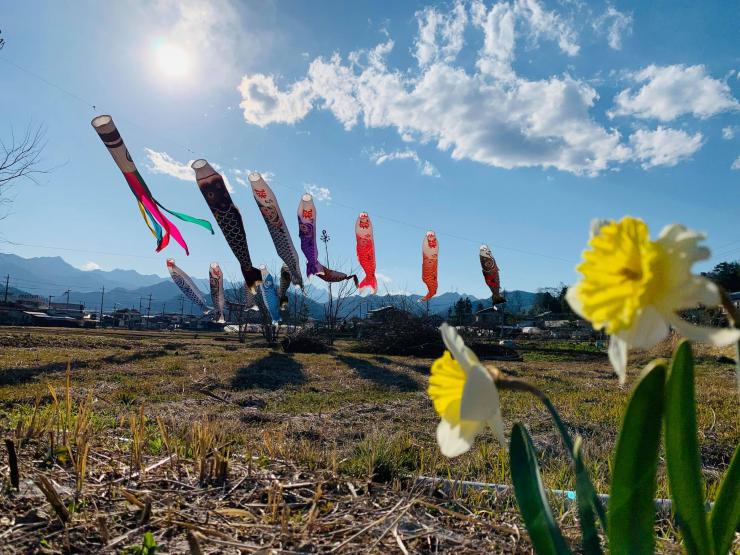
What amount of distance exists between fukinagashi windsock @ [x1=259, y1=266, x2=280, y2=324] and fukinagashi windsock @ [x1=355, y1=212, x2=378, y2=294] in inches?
181

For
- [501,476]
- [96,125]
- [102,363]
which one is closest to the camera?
[501,476]

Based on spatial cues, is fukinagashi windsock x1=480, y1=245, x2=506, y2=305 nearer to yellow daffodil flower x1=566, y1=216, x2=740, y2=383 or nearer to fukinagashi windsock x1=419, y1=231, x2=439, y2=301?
fukinagashi windsock x1=419, y1=231, x2=439, y2=301

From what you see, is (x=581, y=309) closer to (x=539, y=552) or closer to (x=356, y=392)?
(x=539, y=552)

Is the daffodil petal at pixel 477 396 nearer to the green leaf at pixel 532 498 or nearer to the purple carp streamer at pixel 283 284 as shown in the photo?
the green leaf at pixel 532 498

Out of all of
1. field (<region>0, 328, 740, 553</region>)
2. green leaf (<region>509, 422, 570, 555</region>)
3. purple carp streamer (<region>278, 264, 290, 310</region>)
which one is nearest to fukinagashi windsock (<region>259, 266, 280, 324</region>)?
purple carp streamer (<region>278, 264, 290, 310</region>)

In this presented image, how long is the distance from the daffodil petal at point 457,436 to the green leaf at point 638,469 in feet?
0.71

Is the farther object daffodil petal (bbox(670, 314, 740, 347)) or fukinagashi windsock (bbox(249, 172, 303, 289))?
fukinagashi windsock (bbox(249, 172, 303, 289))

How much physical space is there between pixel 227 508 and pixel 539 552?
3.00 ft

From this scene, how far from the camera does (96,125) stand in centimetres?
1120

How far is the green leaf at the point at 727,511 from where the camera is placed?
2.67 ft

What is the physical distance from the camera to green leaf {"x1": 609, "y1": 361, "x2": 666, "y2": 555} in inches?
Result: 27.6

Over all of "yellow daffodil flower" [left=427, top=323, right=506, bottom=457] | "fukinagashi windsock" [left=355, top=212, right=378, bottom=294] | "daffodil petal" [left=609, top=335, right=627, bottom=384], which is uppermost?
"fukinagashi windsock" [left=355, top=212, right=378, bottom=294]

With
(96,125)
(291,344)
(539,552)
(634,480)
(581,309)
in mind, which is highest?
(96,125)

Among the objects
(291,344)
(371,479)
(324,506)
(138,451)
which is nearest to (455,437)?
(324,506)
